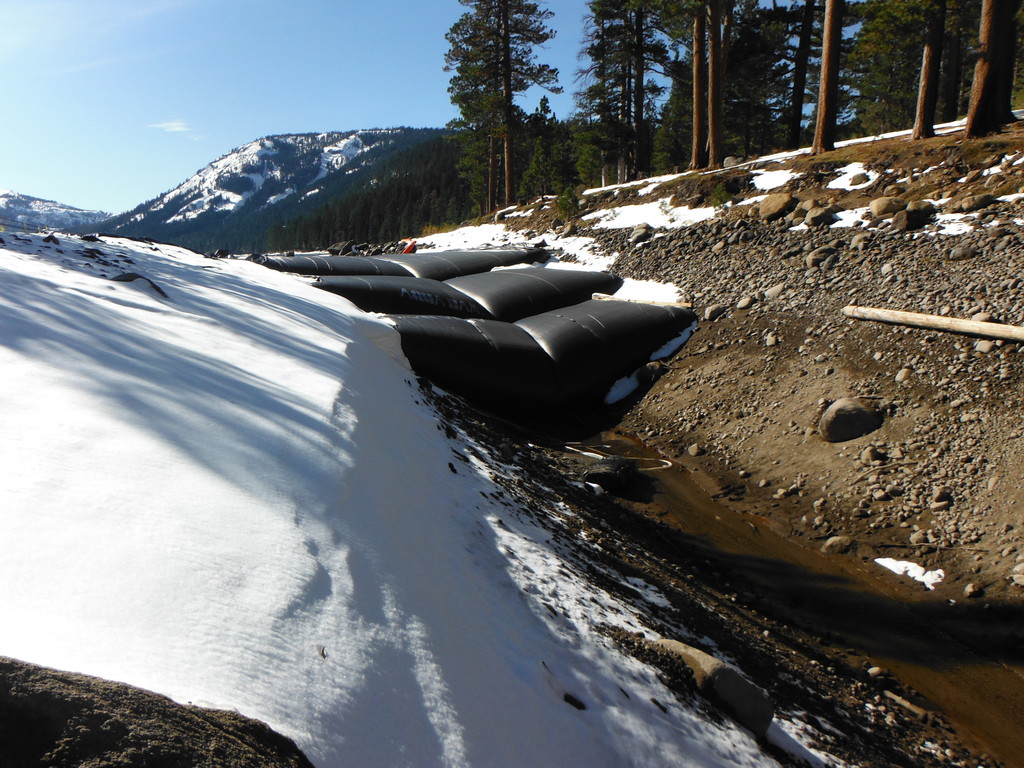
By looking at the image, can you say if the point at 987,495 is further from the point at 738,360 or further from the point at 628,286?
the point at 628,286

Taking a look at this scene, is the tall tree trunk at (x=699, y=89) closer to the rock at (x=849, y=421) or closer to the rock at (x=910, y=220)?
the rock at (x=910, y=220)

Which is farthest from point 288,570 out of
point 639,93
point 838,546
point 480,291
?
point 639,93

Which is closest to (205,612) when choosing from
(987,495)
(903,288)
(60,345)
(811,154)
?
(60,345)

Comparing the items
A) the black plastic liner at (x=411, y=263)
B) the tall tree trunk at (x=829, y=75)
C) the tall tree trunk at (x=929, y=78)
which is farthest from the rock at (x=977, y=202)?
the black plastic liner at (x=411, y=263)

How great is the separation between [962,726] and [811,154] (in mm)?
12479

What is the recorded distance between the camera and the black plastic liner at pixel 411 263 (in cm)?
1062

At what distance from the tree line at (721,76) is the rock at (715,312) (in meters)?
5.84

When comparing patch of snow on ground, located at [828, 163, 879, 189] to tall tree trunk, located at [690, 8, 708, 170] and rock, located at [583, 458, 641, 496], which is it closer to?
tall tree trunk, located at [690, 8, 708, 170]

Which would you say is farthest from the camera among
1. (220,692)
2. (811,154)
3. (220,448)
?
(811,154)

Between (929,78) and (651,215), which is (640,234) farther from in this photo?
(929,78)

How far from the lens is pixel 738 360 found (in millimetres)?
9039

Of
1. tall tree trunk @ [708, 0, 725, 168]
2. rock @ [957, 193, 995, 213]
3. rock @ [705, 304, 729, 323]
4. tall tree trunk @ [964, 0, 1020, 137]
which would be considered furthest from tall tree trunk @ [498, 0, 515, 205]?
rock @ [957, 193, 995, 213]

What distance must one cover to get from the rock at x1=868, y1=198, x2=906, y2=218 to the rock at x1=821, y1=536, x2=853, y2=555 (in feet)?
20.2

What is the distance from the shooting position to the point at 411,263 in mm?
11906
